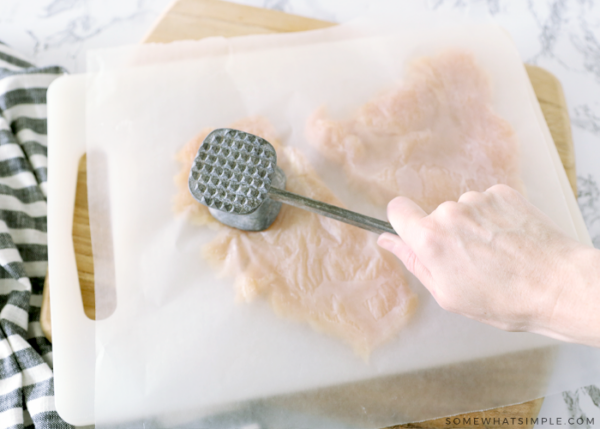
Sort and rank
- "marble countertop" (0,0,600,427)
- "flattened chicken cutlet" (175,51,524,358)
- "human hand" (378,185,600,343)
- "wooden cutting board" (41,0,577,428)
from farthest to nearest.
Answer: "marble countertop" (0,0,600,427) → "wooden cutting board" (41,0,577,428) → "flattened chicken cutlet" (175,51,524,358) → "human hand" (378,185,600,343)

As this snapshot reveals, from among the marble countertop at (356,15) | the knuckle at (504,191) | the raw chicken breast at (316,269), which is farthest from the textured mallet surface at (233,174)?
the marble countertop at (356,15)

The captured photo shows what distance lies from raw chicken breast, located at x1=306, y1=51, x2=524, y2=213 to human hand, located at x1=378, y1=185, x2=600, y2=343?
239mm

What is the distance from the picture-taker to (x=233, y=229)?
0.91 metres

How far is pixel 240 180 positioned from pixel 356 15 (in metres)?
0.85

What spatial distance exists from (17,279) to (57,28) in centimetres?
82

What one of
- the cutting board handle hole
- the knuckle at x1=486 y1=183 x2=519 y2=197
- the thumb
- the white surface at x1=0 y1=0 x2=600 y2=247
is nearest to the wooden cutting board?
the cutting board handle hole

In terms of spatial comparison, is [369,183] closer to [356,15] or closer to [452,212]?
[452,212]

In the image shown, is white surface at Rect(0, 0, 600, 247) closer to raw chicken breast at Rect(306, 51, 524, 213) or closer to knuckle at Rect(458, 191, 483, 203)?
raw chicken breast at Rect(306, 51, 524, 213)

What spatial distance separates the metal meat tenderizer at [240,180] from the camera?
0.78 metres

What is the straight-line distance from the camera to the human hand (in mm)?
609

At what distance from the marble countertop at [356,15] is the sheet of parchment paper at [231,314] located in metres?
0.38

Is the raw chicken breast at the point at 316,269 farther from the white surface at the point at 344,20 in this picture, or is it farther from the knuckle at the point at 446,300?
the white surface at the point at 344,20

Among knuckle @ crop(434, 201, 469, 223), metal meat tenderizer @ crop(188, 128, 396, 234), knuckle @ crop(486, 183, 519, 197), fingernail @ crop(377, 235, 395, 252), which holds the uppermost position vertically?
knuckle @ crop(486, 183, 519, 197)

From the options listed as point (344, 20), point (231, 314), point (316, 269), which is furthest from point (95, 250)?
point (344, 20)
